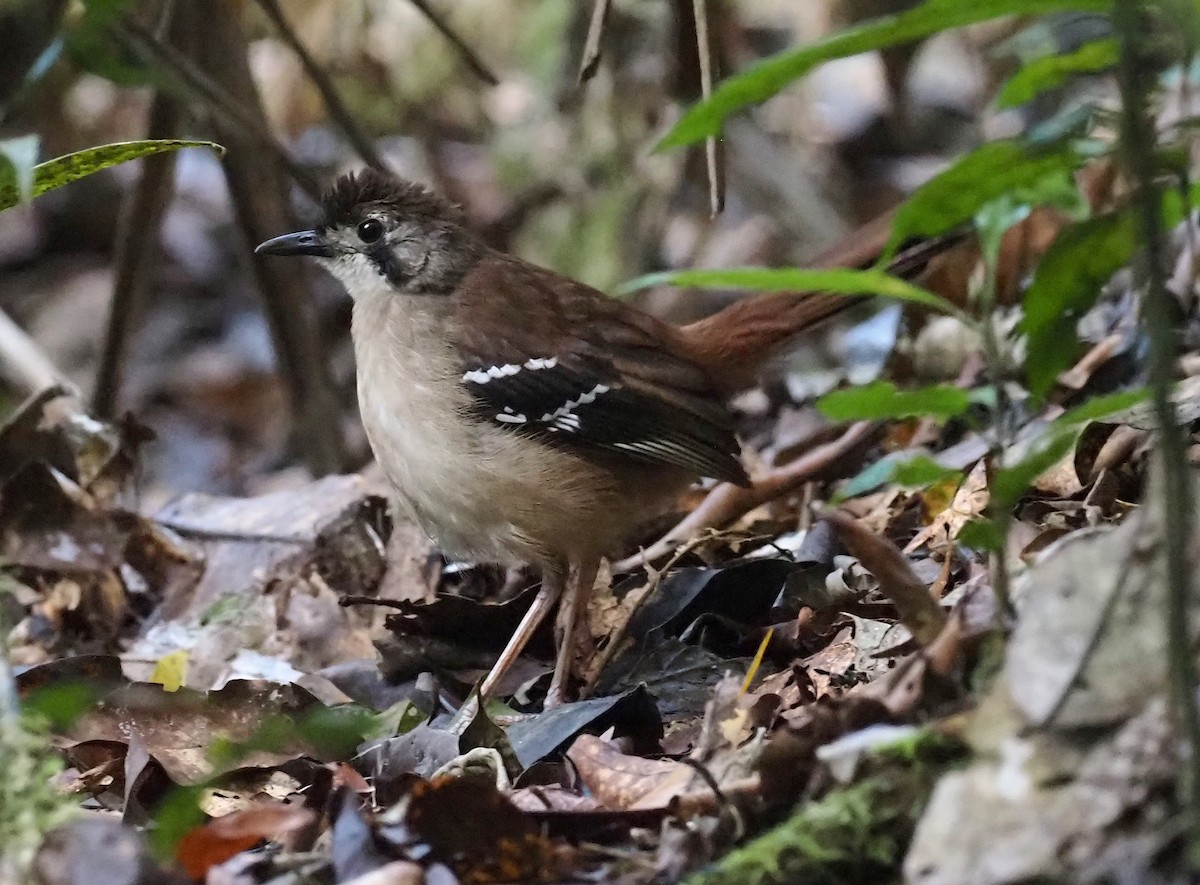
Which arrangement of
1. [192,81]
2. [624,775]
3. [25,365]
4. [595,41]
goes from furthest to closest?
[25,365] < [192,81] < [595,41] < [624,775]

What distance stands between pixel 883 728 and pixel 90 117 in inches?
300

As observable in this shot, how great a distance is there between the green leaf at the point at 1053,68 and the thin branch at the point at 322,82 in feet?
9.53

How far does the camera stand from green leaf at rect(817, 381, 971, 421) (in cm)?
188

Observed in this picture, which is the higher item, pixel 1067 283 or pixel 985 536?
pixel 1067 283

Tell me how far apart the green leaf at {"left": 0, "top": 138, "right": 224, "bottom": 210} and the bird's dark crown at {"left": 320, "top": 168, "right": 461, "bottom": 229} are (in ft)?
5.38

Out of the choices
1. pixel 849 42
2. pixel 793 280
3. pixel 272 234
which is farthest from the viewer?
pixel 272 234

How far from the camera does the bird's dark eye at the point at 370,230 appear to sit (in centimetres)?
425

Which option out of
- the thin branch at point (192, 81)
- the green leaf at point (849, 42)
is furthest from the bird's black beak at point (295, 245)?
the green leaf at point (849, 42)

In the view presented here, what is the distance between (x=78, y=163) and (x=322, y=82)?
251cm

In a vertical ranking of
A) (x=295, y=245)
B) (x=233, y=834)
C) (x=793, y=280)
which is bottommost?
(x=233, y=834)

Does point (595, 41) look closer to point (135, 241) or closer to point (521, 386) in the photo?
point (521, 386)

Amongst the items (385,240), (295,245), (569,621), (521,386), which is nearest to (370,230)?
(385,240)

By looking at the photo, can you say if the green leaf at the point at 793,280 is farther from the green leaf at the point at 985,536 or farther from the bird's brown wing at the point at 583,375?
the bird's brown wing at the point at 583,375

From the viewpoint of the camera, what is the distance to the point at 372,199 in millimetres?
4242
